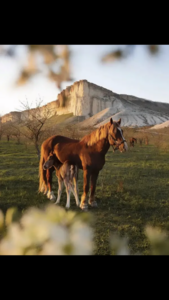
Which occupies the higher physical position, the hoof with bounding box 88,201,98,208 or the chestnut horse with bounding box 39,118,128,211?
the chestnut horse with bounding box 39,118,128,211

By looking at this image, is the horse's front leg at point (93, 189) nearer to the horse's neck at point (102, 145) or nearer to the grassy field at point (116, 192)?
the grassy field at point (116, 192)

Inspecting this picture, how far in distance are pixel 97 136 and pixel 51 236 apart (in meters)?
1.89

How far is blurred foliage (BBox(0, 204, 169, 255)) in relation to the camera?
34 centimetres

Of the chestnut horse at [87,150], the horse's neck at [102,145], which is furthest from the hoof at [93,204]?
the horse's neck at [102,145]

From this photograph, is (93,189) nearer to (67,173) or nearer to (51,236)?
(67,173)

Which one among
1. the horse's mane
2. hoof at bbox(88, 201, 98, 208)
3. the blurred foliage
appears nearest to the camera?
the blurred foliage

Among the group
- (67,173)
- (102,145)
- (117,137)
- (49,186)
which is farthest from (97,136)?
(49,186)

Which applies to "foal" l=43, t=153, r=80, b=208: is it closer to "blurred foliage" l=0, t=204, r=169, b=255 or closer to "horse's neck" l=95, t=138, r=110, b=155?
"horse's neck" l=95, t=138, r=110, b=155

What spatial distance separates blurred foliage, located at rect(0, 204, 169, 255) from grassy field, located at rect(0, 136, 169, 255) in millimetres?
737

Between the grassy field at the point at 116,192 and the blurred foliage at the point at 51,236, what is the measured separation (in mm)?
737

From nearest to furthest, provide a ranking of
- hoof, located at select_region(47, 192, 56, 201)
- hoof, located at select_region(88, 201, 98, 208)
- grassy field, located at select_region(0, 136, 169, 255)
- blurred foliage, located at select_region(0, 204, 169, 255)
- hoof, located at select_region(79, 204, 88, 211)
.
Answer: blurred foliage, located at select_region(0, 204, 169, 255)
grassy field, located at select_region(0, 136, 169, 255)
hoof, located at select_region(79, 204, 88, 211)
hoof, located at select_region(88, 201, 98, 208)
hoof, located at select_region(47, 192, 56, 201)

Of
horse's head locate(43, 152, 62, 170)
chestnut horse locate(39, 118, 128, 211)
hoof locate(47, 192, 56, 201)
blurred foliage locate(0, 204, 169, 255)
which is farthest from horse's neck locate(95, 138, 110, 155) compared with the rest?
blurred foliage locate(0, 204, 169, 255)

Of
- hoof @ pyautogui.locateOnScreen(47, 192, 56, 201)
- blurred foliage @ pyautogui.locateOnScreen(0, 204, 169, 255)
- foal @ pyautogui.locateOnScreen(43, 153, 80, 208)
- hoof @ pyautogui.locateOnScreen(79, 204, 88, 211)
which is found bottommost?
hoof @ pyautogui.locateOnScreen(79, 204, 88, 211)

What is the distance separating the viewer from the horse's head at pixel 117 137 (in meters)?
1.97
